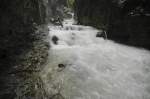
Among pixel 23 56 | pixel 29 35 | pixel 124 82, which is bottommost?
pixel 124 82

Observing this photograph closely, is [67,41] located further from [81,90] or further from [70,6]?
[70,6]

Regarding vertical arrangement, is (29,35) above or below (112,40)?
above

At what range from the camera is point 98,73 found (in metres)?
7.79

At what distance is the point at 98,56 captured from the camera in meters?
9.60

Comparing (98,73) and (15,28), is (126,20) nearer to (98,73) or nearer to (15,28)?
(98,73)

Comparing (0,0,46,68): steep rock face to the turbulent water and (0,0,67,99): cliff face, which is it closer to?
(0,0,67,99): cliff face

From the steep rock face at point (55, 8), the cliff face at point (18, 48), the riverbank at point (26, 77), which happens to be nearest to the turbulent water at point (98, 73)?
the riverbank at point (26, 77)

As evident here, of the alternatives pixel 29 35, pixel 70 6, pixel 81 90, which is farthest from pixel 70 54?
pixel 70 6

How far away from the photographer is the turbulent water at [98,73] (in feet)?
20.9

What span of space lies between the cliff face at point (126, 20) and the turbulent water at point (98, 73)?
1042 mm

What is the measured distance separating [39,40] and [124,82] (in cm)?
515

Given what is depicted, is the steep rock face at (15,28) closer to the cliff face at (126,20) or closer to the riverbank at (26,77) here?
the riverbank at (26,77)

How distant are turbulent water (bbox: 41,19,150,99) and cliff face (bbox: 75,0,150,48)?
104cm

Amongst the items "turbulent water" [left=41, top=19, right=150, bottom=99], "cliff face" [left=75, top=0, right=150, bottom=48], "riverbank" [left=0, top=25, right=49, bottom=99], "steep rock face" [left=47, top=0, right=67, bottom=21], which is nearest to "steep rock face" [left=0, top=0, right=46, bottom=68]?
"riverbank" [left=0, top=25, right=49, bottom=99]
